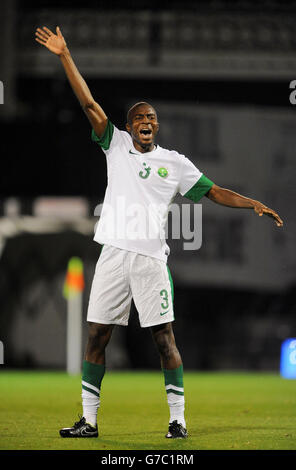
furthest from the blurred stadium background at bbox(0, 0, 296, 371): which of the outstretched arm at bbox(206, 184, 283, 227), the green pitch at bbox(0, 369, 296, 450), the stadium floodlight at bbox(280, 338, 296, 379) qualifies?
the outstretched arm at bbox(206, 184, 283, 227)

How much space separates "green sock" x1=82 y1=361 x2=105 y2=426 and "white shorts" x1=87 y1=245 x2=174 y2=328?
284 millimetres

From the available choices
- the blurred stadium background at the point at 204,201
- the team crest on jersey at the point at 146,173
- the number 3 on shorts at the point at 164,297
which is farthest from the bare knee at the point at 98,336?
the blurred stadium background at the point at 204,201

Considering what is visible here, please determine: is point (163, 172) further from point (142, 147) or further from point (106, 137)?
point (106, 137)

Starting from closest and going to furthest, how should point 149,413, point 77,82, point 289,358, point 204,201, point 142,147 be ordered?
point 77,82
point 142,147
point 149,413
point 289,358
point 204,201

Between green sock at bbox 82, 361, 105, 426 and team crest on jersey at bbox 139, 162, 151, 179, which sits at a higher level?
team crest on jersey at bbox 139, 162, 151, 179

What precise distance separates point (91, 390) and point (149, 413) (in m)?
1.89

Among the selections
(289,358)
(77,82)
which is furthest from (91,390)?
(289,358)

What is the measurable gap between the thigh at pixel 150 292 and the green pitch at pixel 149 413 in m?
0.68

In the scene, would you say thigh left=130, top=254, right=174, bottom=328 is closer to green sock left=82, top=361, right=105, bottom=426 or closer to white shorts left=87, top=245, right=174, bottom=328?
white shorts left=87, top=245, right=174, bottom=328

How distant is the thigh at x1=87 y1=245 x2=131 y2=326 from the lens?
16.6 ft

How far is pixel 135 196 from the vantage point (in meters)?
5.09

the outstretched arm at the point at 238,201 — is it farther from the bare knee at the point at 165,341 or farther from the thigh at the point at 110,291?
the bare knee at the point at 165,341

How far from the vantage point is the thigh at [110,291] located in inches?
199

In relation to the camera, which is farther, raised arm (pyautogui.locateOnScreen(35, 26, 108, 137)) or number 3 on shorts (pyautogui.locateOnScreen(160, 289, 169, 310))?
number 3 on shorts (pyautogui.locateOnScreen(160, 289, 169, 310))
